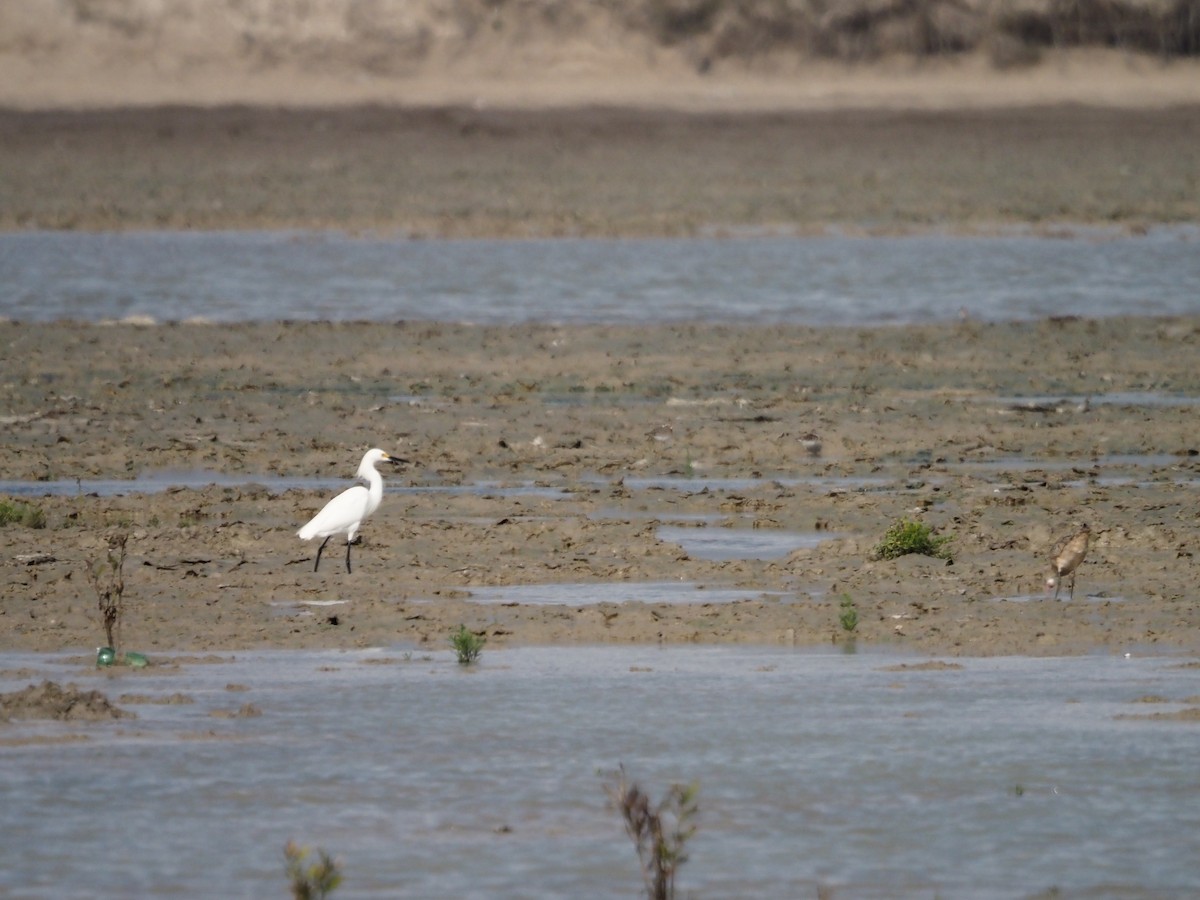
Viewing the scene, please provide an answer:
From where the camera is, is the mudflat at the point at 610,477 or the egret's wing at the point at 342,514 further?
the egret's wing at the point at 342,514

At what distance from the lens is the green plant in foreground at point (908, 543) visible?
13.2m

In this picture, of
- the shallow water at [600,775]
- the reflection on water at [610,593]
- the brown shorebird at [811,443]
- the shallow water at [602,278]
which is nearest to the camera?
the shallow water at [600,775]

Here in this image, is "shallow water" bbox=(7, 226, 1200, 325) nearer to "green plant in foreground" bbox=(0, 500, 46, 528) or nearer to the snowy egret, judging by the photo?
"green plant in foreground" bbox=(0, 500, 46, 528)

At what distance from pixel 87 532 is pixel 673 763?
5996 millimetres

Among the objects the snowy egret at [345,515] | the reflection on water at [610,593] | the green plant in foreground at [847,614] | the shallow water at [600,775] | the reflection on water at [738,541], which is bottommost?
the shallow water at [600,775]

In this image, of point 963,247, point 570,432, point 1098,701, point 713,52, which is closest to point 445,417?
point 570,432

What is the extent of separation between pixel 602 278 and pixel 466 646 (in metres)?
23.7

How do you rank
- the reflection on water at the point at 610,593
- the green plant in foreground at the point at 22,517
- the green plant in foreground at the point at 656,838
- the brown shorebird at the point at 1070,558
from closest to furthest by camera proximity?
the green plant in foreground at the point at 656,838, the brown shorebird at the point at 1070,558, the reflection on water at the point at 610,593, the green plant in foreground at the point at 22,517

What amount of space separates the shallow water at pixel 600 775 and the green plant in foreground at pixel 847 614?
0.70ft

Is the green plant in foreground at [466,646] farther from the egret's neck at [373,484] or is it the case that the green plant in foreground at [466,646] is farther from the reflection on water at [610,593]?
the egret's neck at [373,484]

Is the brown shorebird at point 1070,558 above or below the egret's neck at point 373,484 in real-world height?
below

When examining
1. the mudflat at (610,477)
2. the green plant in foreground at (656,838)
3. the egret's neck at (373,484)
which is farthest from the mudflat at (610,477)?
the green plant in foreground at (656,838)

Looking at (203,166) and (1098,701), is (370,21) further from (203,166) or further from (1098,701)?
(1098,701)

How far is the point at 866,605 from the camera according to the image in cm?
1237
